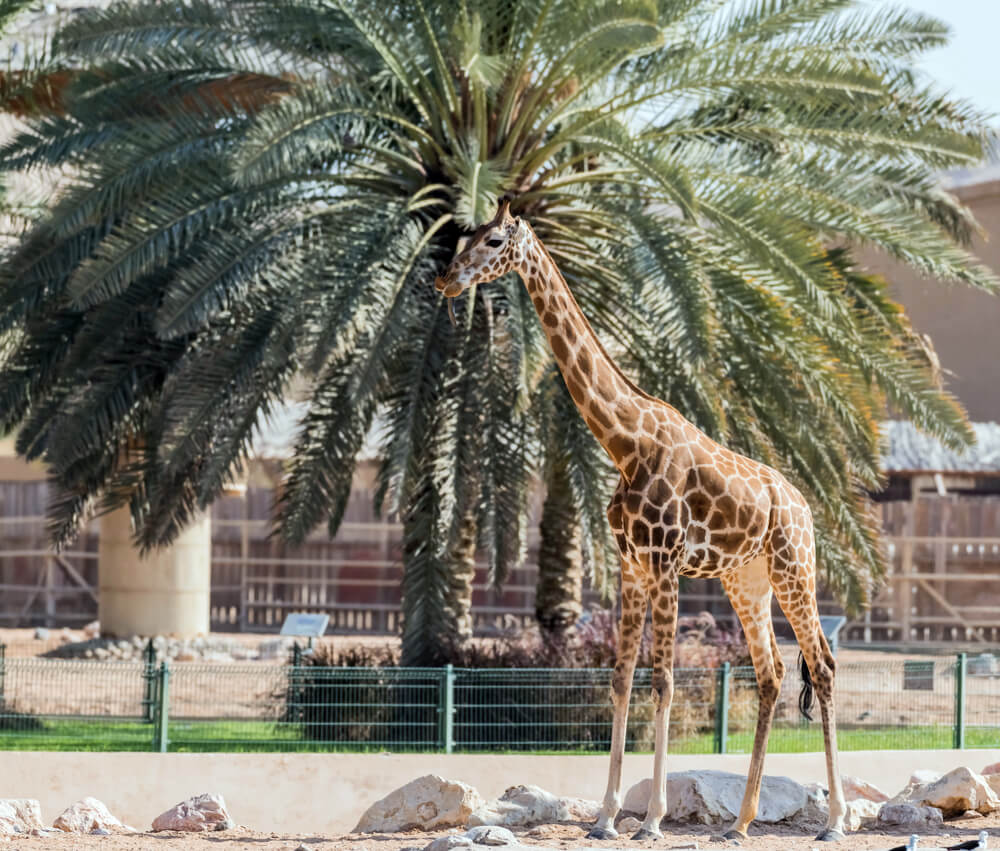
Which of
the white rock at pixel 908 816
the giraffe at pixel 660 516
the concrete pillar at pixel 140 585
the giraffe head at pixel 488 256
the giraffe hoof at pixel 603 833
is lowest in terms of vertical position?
the white rock at pixel 908 816

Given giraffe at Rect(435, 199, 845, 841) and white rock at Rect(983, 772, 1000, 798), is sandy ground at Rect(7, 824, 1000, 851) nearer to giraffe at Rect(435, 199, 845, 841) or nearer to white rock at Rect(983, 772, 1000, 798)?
giraffe at Rect(435, 199, 845, 841)

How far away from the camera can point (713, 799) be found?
9.91m

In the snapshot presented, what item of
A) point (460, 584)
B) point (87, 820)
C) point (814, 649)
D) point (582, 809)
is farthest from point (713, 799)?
point (460, 584)

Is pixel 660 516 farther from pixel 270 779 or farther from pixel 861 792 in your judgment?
pixel 270 779

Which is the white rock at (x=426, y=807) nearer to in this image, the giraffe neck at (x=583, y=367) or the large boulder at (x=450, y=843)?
the large boulder at (x=450, y=843)

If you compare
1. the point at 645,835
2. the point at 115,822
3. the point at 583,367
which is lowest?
the point at 115,822

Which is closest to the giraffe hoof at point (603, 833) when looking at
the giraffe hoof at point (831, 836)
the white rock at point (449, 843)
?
the white rock at point (449, 843)

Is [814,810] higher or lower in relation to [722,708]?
lower

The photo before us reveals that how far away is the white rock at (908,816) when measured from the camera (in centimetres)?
981

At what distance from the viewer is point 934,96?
618 inches

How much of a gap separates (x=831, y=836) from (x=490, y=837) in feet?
7.32

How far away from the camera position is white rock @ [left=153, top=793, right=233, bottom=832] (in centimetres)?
1008

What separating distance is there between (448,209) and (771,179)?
3.02 m

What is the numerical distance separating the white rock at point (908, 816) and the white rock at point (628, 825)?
5.59 ft
